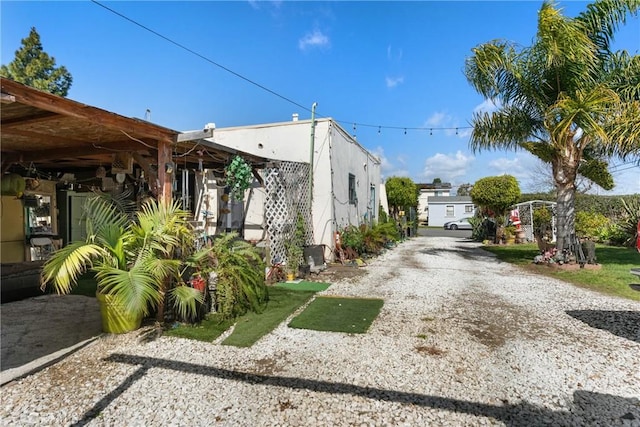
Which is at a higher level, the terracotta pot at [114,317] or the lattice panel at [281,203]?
the lattice panel at [281,203]

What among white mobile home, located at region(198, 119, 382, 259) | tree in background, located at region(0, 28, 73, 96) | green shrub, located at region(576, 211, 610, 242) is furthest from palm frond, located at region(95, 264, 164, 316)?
tree in background, located at region(0, 28, 73, 96)

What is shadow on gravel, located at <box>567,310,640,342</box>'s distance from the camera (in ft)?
13.5

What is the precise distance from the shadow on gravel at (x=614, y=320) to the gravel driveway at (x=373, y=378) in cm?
2

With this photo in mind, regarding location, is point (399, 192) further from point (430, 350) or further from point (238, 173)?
point (430, 350)

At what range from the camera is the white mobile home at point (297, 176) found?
302 inches

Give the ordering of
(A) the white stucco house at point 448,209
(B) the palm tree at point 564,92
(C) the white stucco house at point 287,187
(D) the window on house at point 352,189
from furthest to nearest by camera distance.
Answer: (A) the white stucco house at point 448,209
(D) the window on house at point 352,189
(C) the white stucco house at point 287,187
(B) the palm tree at point 564,92

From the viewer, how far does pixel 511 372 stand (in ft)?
10.1

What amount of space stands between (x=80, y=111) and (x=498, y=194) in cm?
1583

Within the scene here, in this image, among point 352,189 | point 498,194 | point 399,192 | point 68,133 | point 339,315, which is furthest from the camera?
point 399,192

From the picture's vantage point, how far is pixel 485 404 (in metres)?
2.58

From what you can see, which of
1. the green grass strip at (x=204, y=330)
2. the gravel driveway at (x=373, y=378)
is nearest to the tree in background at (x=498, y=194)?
the gravel driveway at (x=373, y=378)

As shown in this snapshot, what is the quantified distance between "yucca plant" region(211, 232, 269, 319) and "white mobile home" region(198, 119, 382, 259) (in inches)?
102

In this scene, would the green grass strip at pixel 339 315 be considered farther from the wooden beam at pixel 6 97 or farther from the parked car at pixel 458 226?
the parked car at pixel 458 226

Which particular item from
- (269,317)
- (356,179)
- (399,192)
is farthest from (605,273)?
(399,192)
